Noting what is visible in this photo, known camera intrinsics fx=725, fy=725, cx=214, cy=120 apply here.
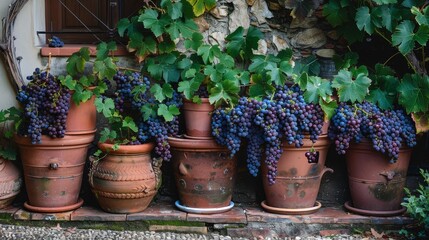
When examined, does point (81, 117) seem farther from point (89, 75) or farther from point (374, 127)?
point (374, 127)

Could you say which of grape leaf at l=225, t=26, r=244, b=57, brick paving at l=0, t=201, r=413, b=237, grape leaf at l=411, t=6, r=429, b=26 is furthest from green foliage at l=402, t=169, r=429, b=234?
grape leaf at l=225, t=26, r=244, b=57

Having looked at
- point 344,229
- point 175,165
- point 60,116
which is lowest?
point 344,229

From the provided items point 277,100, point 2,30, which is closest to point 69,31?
point 2,30

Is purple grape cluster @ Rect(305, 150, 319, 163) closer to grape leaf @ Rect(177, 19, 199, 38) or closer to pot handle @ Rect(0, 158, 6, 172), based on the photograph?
grape leaf @ Rect(177, 19, 199, 38)

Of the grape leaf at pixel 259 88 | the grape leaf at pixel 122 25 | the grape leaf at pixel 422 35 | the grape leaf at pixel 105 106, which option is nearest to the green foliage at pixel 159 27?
the grape leaf at pixel 122 25

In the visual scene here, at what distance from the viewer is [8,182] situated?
4176 millimetres

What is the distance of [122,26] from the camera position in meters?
4.23

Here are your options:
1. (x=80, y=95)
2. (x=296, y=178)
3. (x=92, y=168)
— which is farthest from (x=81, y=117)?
(x=296, y=178)

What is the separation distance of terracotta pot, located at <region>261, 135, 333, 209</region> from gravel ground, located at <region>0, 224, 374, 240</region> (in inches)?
9.5

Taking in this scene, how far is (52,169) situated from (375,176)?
1.84 m

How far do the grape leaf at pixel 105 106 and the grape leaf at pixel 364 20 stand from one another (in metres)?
1.46

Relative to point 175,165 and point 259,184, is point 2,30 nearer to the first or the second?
point 175,165

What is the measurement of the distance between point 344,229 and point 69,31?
6.80ft

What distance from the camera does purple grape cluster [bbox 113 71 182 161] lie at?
408 centimetres
